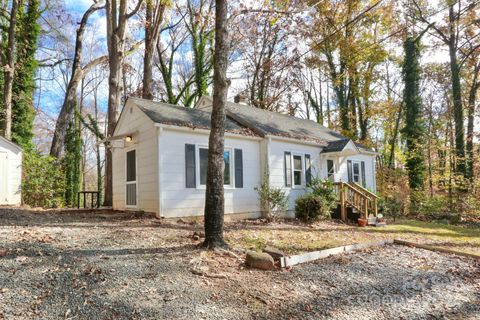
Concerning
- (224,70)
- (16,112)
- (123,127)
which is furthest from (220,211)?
(16,112)

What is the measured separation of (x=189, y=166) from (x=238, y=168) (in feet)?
6.25

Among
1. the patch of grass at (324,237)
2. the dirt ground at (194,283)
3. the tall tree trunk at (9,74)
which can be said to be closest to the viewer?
the dirt ground at (194,283)

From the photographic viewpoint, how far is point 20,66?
15242mm

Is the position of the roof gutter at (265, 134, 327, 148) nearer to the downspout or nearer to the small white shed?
the downspout

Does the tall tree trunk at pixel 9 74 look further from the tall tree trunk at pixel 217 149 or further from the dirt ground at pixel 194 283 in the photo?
the tall tree trunk at pixel 217 149

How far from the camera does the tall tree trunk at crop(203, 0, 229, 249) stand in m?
5.65

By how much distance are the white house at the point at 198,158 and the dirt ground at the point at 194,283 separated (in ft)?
9.60

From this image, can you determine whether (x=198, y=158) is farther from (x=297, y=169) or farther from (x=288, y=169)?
(x=297, y=169)

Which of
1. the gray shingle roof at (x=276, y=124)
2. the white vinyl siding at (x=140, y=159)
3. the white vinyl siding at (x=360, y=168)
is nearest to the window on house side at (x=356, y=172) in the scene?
the white vinyl siding at (x=360, y=168)

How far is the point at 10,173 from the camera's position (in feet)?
36.3

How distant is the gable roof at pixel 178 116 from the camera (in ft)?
31.5

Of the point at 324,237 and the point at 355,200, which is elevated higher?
the point at 355,200

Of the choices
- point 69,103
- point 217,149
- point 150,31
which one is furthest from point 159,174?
point 150,31

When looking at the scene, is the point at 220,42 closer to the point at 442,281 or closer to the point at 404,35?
the point at 442,281
